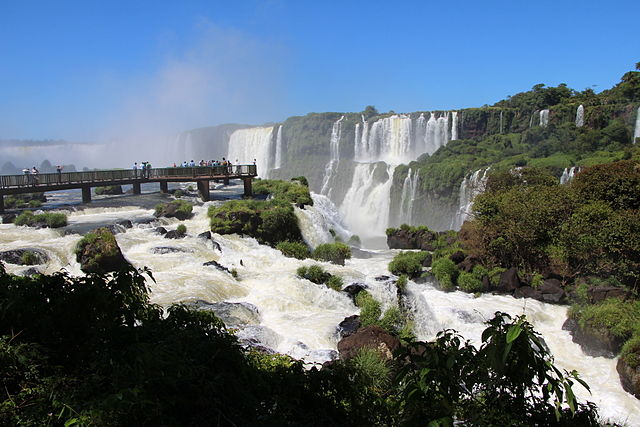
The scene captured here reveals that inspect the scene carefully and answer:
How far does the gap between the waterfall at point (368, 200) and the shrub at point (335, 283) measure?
21.8 m

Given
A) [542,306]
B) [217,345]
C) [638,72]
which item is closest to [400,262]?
[542,306]

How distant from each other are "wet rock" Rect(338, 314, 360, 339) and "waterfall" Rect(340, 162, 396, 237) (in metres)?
25.2

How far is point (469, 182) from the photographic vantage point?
34.7 metres

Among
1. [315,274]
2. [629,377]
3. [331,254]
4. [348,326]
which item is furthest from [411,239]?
[629,377]

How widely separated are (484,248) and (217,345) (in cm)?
1717

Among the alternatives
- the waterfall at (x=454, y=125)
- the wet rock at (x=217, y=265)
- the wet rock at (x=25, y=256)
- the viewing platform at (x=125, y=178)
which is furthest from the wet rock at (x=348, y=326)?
the waterfall at (x=454, y=125)

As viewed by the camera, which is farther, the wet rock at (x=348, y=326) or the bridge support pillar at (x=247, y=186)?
the bridge support pillar at (x=247, y=186)

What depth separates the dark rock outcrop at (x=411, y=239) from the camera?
82.5 feet

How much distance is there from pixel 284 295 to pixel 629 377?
30.0ft

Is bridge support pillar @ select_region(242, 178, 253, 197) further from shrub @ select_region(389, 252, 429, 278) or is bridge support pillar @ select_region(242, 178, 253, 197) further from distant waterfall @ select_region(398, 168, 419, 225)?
distant waterfall @ select_region(398, 168, 419, 225)

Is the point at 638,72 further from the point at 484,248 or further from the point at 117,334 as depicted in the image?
the point at 117,334

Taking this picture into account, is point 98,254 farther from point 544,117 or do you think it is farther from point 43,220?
point 544,117

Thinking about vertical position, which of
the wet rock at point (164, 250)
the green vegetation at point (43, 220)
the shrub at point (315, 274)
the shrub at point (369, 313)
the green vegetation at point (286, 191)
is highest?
the green vegetation at point (286, 191)

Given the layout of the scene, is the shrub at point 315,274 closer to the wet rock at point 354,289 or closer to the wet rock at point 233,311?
the wet rock at point 354,289
